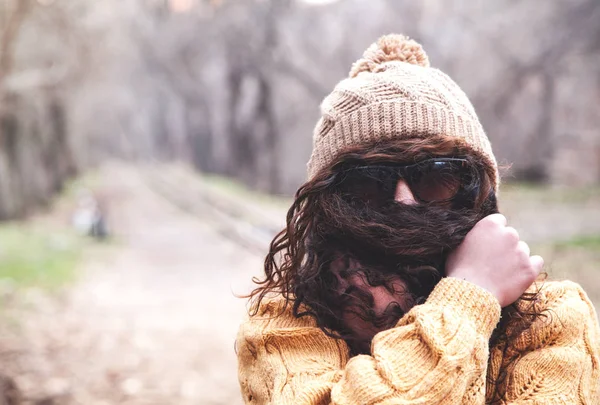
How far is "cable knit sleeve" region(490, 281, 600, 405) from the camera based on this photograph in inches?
55.5

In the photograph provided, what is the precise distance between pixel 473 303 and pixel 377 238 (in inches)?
11.8

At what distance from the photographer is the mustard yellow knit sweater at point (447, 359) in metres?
1.32

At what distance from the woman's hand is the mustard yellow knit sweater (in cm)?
3

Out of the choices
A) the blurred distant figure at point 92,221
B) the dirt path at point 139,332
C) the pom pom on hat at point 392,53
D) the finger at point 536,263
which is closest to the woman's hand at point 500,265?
the finger at point 536,263

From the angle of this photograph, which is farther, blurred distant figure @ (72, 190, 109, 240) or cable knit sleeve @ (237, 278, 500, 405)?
blurred distant figure @ (72, 190, 109, 240)

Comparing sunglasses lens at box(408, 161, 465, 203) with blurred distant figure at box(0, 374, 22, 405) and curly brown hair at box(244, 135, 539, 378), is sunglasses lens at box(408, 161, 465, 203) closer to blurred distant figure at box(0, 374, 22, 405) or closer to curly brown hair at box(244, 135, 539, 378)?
curly brown hair at box(244, 135, 539, 378)

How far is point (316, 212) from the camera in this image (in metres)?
1.73

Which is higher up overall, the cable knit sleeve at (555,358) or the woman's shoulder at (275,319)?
the cable knit sleeve at (555,358)

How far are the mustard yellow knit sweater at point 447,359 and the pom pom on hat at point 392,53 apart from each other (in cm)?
71

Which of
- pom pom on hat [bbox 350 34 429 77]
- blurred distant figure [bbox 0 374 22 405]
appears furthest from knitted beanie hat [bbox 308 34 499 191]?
blurred distant figure [bbox 0 374 22 405]

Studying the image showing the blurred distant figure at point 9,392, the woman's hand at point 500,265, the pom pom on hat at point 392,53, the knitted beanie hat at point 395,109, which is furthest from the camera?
the blurred distant figure at point 9,392

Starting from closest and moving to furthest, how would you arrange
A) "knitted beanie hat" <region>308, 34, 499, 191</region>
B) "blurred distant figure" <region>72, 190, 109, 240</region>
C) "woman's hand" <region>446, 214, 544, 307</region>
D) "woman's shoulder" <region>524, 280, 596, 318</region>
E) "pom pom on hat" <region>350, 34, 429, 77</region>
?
"woman's hand" <region>446, 214, 544, 307</region> < "woman's shoulder" <region>524, 280, 596, 318</region> < "knitted beanie hat" <region>308, 34, 499, 191</region> < "pom pom on hat" <region>350, 34, 429, 77</region> < "blurred distant figure" <region>72, 190, 109, 240</region>

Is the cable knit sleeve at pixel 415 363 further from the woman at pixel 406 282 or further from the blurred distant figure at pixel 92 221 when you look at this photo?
the blurred distant figure at pixel 92 221

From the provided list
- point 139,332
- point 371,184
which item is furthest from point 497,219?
point 139,332
